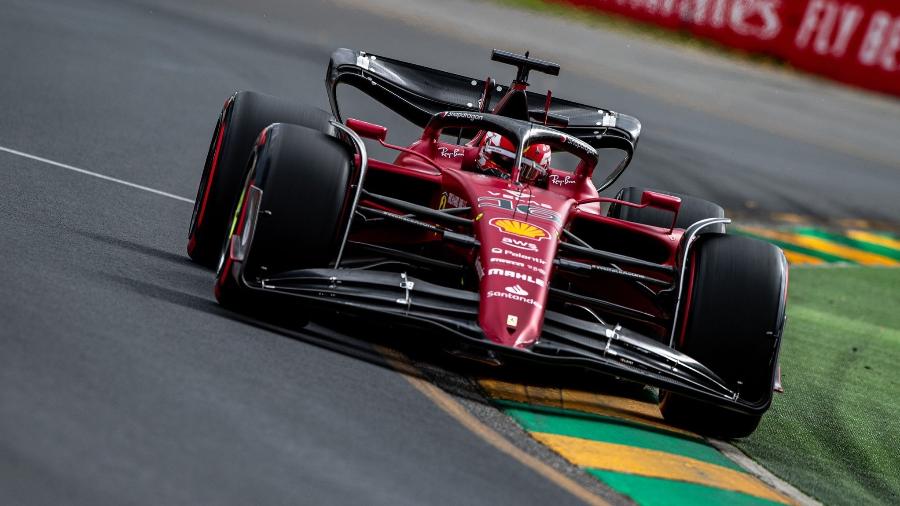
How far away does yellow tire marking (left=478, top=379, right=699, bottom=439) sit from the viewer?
6.75 metres

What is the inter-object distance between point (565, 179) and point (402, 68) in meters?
1.51

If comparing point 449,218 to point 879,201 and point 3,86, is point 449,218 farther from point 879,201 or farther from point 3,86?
point 879,201

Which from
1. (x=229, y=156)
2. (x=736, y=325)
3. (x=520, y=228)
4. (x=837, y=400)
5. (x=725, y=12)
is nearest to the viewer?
(x=736, y=325)

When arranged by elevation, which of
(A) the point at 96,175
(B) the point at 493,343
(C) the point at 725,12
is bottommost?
(A) the point at 96,175

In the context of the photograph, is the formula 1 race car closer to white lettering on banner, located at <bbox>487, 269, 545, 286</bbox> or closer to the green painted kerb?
white lettering on banner, located at <bbox>487, 269, 545, 286</bbox>

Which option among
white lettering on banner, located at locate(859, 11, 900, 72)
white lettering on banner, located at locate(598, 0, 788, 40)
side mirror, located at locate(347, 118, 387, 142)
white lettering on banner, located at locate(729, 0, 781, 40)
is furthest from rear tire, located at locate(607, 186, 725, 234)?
white lettering on banner, located at locate(729, 0, 781, 40)

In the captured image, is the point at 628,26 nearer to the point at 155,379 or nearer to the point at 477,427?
the point at 477,427

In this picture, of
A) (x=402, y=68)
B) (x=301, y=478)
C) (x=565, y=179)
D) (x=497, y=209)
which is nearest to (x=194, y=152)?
(x=402, y=68)

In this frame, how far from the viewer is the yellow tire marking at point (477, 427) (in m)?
5.54

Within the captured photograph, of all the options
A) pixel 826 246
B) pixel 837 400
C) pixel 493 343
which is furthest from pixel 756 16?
pixel 493 343

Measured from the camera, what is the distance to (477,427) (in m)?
6.00

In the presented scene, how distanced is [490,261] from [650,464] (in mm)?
1148

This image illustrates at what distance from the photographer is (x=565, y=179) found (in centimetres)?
873

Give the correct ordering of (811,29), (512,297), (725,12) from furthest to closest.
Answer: (725,12) → (811,29) → (512,297)
